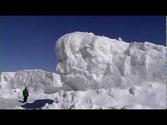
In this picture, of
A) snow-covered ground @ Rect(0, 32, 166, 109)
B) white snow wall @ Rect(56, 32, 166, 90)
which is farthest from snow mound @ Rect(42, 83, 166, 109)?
white snow wall @ Rect(56, 32, 166, 90)

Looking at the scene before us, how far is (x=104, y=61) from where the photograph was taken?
4.11m

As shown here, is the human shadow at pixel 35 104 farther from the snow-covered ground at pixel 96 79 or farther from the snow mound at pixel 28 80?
the snow mound at pixel 28 80

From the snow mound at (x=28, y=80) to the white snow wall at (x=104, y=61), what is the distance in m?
0.37

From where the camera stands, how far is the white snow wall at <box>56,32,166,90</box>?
358 centimetres

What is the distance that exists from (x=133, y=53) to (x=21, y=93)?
4.89 ft

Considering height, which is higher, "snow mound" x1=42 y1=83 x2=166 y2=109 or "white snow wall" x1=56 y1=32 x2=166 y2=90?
"white snow wall" x1=56 y1=32 x2=166 y2=90

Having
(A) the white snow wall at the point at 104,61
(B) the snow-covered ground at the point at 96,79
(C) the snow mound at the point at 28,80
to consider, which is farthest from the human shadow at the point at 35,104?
(A) the white snow wall at the point at 104,61

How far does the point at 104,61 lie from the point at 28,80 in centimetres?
100

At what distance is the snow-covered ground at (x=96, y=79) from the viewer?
3.10 meters

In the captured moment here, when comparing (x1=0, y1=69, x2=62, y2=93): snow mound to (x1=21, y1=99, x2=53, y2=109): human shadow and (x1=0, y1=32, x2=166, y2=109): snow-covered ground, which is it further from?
(x1=21, y1=99, x2=53, y2=109): human shadow

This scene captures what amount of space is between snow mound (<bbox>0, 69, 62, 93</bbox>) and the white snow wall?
37 centimetres

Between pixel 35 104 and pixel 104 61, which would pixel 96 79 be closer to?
pixel 104 61
